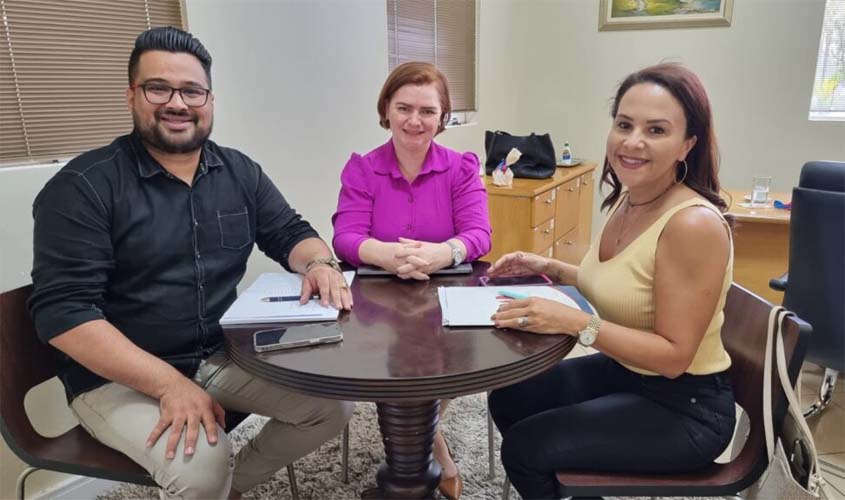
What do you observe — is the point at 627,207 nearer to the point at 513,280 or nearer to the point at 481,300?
the point at 513,280

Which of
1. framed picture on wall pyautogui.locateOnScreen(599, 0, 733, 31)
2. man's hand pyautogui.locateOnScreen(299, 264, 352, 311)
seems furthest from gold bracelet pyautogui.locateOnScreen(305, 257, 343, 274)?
framed picture on wall pyautogui.locateOnScreen(599, 0, 733, 31)

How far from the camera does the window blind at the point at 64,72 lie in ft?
4.93

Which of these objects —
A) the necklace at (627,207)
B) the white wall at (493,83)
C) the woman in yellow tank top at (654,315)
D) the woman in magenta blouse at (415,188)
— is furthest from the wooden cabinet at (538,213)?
the woman in yellow tank top at (654,315)

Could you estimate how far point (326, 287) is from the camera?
4.57ft

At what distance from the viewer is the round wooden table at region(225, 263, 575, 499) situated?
999mm

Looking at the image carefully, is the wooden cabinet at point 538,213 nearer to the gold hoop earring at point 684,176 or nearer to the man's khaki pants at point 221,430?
the gold hoop earring at point 684,176

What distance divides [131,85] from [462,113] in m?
2.66

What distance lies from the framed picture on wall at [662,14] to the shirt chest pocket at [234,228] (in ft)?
11.8

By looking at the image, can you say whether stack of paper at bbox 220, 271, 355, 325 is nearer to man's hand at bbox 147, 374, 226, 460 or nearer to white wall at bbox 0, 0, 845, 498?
man's hand at bbox 147, 374, 226, 460

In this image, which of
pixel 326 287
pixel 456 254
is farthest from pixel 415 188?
pixel 326 287

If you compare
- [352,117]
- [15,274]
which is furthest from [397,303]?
[352,117]

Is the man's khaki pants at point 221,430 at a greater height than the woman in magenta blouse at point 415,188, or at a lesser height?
lesser

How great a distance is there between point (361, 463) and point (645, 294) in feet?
4.03

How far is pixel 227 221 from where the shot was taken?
1.52 metres
